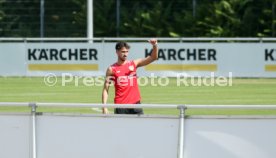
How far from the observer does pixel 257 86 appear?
94.3 feet

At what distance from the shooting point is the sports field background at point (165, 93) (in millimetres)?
24078

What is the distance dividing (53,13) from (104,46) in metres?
14.3

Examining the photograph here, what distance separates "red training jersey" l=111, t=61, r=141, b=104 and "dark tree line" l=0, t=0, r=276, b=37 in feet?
94.7

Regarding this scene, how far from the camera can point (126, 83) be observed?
46.7 ft

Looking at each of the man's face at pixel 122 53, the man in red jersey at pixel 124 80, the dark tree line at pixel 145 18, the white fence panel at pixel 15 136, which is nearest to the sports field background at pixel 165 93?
the man in red jersey at pixel 124 80

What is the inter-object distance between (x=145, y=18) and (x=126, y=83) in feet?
103

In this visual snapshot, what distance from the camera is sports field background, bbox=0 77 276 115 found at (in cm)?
2408

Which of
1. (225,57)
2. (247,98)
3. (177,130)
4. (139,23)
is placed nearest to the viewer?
(177,130)

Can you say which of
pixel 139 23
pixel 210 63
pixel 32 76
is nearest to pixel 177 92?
pixel 210 63

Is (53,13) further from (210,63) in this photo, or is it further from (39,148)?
(39,148)

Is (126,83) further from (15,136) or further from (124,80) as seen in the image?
(15,136)

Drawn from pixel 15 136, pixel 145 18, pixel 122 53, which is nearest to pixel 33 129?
pixel 15 136

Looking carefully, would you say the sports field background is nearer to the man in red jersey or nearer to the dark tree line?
the man in red jersey

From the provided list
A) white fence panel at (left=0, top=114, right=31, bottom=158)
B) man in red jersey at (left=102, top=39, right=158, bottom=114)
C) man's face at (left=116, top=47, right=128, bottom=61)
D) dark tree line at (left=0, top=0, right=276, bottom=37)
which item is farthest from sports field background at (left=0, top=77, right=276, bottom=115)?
dark tree line at (left=0, top=0, right=276, bottom=37)
